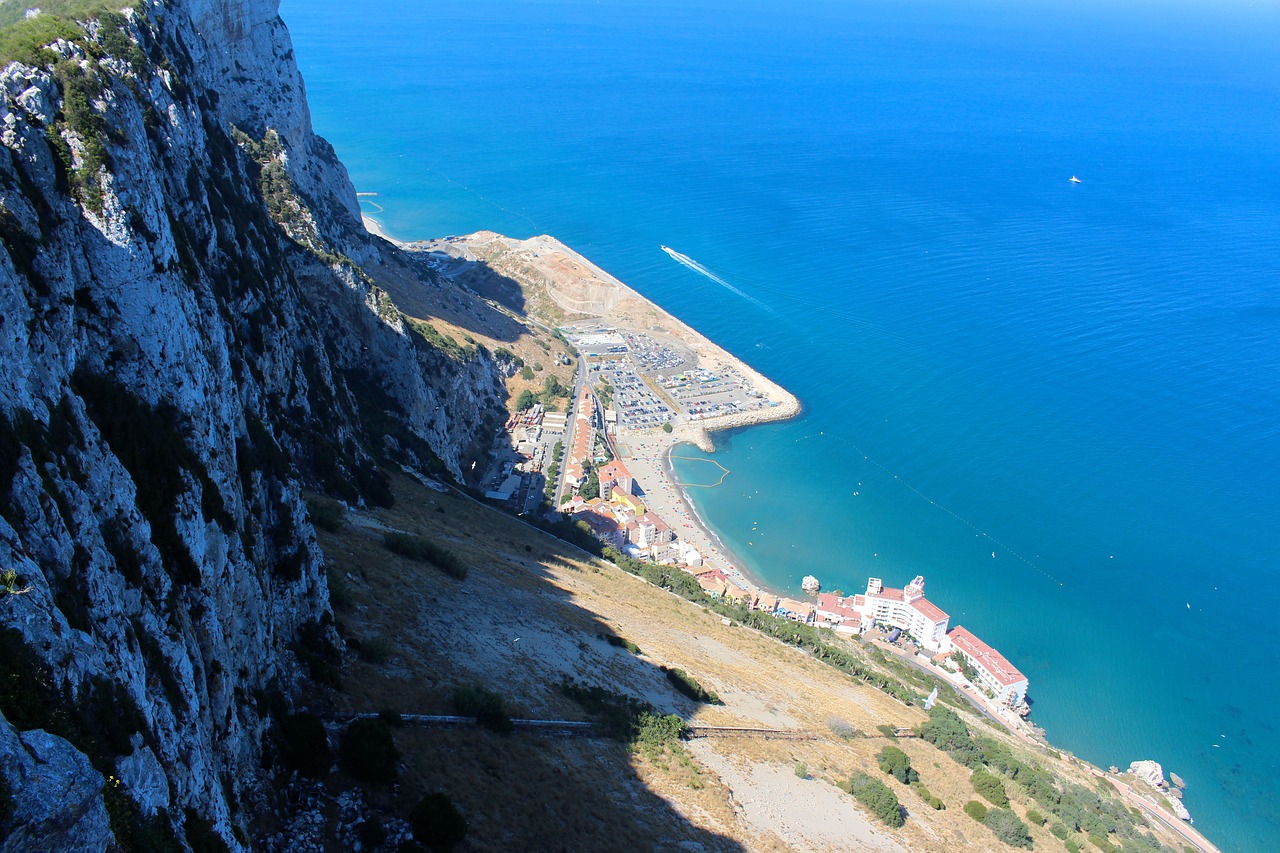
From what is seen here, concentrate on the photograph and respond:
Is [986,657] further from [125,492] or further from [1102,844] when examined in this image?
[125,492]

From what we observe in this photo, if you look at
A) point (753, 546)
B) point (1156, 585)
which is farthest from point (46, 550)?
point (1156, 585)

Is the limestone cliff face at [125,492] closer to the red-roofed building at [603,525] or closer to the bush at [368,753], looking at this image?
the bush at [368,753]

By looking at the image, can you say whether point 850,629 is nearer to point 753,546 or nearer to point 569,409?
point 753,546

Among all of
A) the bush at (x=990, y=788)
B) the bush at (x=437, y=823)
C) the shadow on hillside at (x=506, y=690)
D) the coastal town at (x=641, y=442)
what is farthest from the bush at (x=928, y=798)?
the coastal town at (x=641, y=442)

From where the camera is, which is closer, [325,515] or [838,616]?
[325,515]

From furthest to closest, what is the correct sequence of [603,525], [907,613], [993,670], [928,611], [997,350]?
[997,350]
[603,525]
[907,613]
[928,611]
[993,670]

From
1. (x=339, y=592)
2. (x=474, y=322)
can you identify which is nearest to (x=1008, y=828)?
(x=339, y=592)

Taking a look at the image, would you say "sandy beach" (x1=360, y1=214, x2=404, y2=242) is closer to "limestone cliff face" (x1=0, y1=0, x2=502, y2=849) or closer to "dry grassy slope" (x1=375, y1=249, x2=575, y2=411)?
"dry grassy slope" (x1=375, y1=249, x2=575, y2=411)
